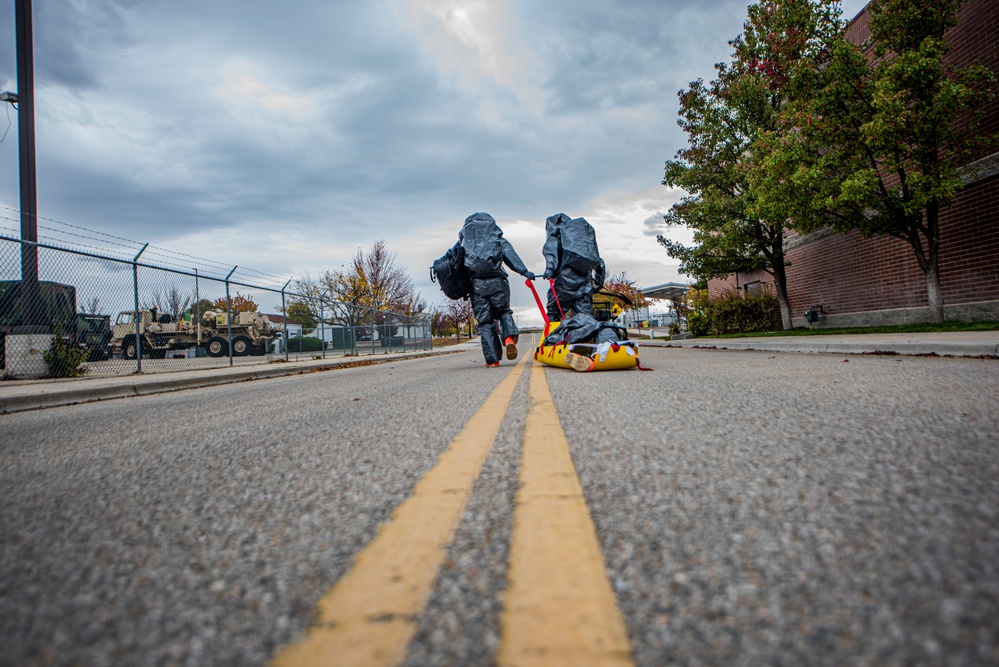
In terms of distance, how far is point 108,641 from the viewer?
3.06ft

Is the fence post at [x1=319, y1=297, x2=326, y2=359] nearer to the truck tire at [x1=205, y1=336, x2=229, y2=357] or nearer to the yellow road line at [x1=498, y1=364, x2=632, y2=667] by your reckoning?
the truck tire at [x1=205, y1=336, x2=229, y2=357]

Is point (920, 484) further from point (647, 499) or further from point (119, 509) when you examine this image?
point (119, 509)

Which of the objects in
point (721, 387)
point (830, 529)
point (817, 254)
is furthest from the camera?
point (817, 254)

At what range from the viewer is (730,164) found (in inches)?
691

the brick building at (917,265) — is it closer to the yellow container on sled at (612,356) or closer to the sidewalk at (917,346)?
the sidewalk at (917,346)

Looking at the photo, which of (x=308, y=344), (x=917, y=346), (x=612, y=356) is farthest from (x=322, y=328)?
(x=917, y=346)

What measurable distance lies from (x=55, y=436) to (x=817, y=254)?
2164cm

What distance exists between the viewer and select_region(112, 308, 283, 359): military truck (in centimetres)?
1071

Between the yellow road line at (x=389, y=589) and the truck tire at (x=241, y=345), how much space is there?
23.4 meters

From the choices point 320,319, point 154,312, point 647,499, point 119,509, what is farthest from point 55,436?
point 320,319

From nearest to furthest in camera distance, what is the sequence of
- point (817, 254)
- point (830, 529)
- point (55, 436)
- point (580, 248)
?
point (830, 529), point (55, 436), point (580, 248), point (817, 254)

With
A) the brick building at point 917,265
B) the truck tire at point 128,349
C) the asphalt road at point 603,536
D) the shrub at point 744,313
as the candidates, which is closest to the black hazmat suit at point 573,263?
the asphalt road at point 603,536

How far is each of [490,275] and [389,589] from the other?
7486mm

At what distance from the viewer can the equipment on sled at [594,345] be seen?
20.4 ft
